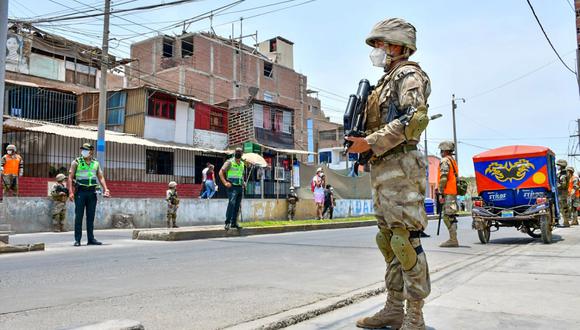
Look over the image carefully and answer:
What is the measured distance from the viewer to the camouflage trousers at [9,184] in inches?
530

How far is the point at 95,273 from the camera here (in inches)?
219

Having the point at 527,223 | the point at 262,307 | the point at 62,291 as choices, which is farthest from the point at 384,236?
the point at 527,223

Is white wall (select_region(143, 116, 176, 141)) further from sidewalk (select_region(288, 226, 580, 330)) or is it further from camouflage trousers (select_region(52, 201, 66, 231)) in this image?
sidewalk (select_region(288, 226, 580, 330))

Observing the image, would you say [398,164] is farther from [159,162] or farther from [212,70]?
[212,70]

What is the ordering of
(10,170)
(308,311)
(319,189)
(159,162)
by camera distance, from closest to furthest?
1. (308,311)
2. (10,170)
3. (319,189)
4. (159,162)

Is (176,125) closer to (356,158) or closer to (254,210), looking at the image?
(254,210)

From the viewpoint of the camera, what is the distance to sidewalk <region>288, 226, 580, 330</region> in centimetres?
348

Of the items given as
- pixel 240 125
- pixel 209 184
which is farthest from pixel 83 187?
pixel 240 125

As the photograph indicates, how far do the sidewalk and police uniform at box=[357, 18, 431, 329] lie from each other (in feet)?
1.58

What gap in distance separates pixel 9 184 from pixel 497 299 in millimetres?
13324

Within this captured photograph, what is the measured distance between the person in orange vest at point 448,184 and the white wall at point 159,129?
63.5 feet

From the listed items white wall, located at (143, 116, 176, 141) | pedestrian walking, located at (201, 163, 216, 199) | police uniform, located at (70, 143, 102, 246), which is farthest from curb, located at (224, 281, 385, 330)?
white wall, located at (143, 116, 176, 141)

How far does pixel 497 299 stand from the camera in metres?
4.25

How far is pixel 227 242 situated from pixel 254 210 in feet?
28.6
